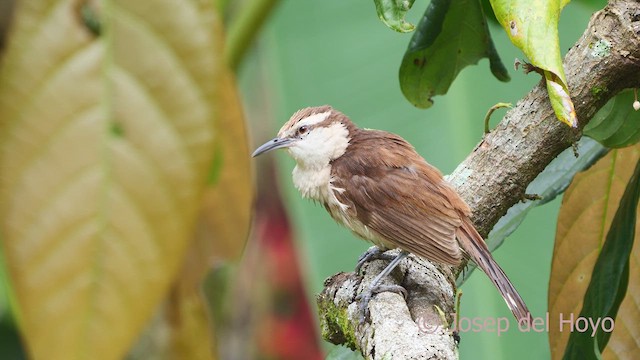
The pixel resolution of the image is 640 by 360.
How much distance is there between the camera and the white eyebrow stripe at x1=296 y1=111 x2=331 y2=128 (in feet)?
8.67

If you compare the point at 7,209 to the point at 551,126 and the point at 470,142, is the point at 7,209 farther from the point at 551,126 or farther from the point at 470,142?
the point at 470,142

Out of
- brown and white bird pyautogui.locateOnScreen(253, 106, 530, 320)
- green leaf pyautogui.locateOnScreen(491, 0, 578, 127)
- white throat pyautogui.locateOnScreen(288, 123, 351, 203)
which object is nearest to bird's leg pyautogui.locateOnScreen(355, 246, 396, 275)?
brown and white bird pyautogui.locateOnScreen(253, 106, 530, 320)

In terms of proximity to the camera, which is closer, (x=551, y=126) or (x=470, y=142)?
(x=551, y=126)

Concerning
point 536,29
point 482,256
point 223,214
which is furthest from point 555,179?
point 223,214

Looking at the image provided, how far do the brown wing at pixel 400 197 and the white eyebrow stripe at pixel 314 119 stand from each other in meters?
0.22

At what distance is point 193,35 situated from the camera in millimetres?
1120

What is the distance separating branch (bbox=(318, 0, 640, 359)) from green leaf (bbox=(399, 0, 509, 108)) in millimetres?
297

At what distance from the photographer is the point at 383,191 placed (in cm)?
224

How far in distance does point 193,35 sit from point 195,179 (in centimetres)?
19

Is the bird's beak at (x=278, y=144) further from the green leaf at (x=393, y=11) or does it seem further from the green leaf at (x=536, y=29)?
the green leaf at (x=536, y=29)

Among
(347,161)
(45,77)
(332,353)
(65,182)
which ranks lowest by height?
Result: (332,353)

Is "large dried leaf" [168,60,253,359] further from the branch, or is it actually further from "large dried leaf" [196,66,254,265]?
the branch

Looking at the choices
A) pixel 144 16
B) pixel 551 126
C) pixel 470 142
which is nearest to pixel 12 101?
pixel 144 16

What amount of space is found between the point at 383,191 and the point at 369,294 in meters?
0.51
